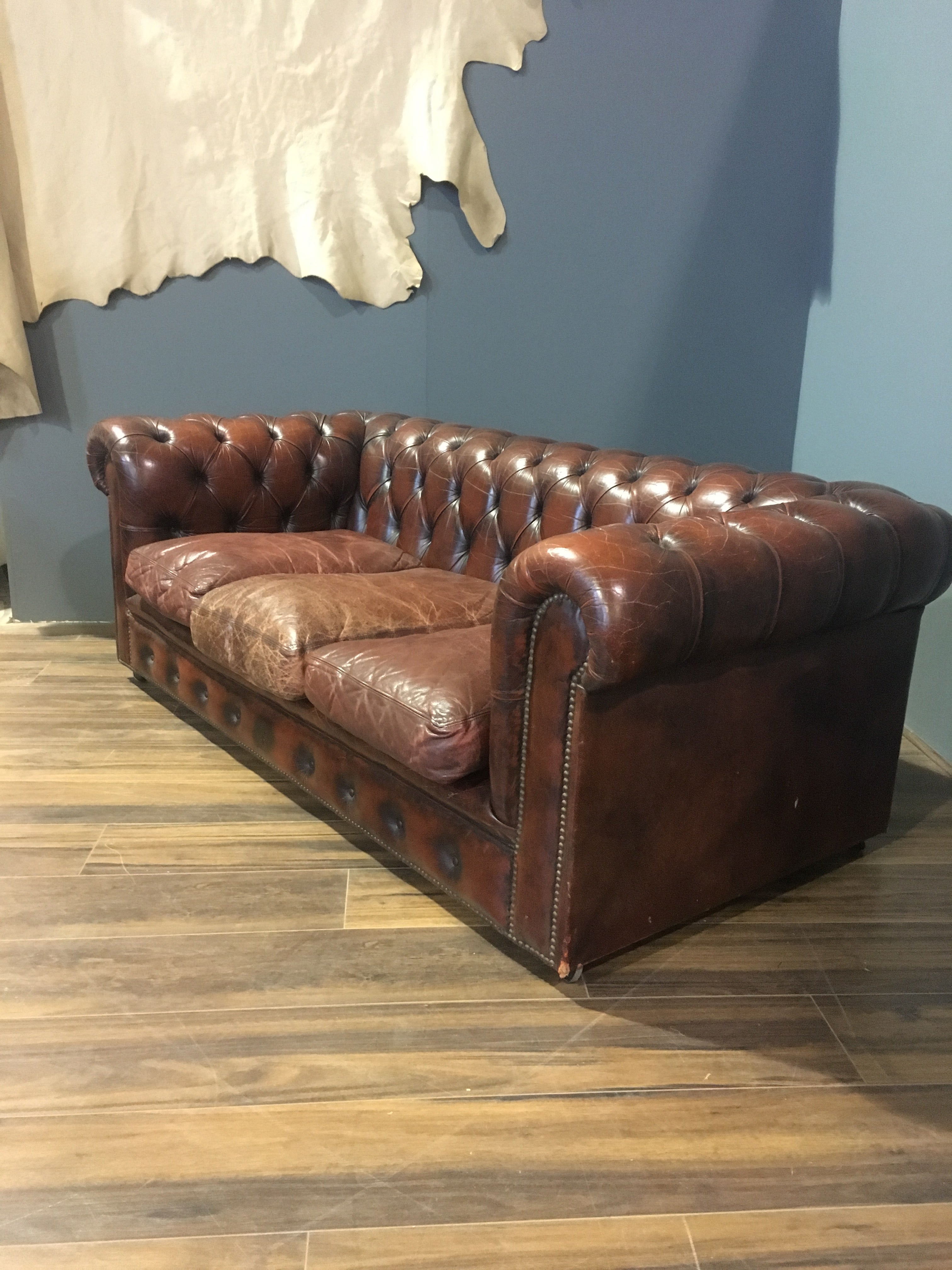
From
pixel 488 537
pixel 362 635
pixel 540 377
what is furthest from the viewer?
pixel 540 377

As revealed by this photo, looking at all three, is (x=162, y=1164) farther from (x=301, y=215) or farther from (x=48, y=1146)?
(x=301, y=215)

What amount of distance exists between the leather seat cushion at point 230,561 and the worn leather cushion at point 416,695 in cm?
55

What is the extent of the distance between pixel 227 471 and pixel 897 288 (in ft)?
6.60

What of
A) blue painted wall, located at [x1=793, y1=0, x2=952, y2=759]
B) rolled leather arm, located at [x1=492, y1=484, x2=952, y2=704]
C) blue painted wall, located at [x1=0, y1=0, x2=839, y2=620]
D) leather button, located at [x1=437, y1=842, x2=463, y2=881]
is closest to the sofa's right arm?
rolled leather arm, located at [x1=492, y1=484, x2=952, y2=704]

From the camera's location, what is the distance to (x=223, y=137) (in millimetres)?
3123

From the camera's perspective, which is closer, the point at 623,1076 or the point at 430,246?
the point at 623,1076

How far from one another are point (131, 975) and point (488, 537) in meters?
1.37

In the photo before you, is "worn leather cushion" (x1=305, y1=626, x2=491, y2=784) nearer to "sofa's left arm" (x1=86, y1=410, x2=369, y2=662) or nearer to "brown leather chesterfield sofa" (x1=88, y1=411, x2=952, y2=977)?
"brown leather chesterfield sofa" (x1=88, y1=411, x2=952, y2=977)

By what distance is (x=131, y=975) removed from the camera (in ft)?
5.20

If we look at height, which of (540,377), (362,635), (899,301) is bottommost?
(362,635)

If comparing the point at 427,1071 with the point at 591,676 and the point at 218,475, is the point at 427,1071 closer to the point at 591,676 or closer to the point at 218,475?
the point at 591,676

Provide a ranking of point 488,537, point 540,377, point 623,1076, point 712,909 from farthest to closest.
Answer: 1. point 540,377
2. point 488,537
3. point 712,909
4. point 623,1076

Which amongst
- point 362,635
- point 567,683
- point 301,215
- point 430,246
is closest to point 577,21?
point 430,246

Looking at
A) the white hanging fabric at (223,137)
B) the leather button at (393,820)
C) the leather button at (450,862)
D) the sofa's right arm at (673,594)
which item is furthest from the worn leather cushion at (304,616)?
the white hanging fabric at (223,137)
